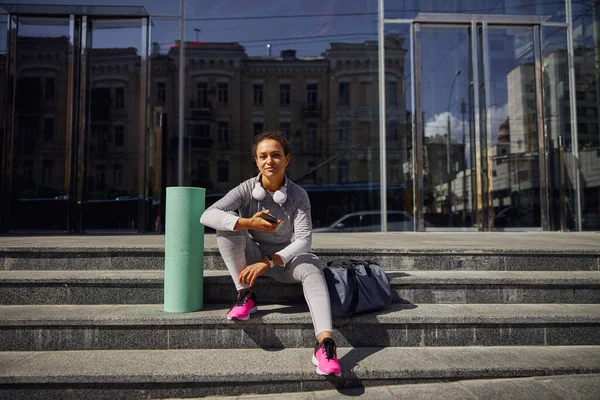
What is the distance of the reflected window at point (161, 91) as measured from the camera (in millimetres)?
8320

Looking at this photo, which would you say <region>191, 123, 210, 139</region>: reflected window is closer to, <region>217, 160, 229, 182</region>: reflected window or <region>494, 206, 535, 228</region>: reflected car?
<region>217, 160, 229, 182</region>: reflected window

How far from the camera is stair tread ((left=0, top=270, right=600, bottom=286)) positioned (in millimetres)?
3441

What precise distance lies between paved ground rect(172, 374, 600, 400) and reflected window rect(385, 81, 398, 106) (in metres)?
6.96

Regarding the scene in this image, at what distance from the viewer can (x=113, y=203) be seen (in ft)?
26.7

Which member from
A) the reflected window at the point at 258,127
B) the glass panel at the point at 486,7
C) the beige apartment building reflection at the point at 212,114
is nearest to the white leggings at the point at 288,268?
the beige apartment building reflection at the point at 212,114

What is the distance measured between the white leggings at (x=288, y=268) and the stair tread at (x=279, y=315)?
0.97 ft

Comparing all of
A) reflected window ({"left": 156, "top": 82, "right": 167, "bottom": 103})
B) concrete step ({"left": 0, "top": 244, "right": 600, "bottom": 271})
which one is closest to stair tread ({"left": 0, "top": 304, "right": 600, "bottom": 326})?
concrete step ({"left": 0, "top": 244, "right": 600, "bottom": 271})

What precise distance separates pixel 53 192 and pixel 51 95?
2.07m

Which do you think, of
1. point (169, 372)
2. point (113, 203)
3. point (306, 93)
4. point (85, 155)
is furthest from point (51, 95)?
point (169, 372)

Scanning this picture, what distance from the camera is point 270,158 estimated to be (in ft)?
10.3

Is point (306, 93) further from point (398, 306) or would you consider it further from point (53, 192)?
point (398, 306)

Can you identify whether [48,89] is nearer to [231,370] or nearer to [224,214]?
[224,214]

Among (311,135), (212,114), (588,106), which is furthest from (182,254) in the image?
(588,106)

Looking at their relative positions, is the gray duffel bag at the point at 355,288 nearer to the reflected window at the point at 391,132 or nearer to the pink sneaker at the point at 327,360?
the pink sneaker at the point at 327,360
